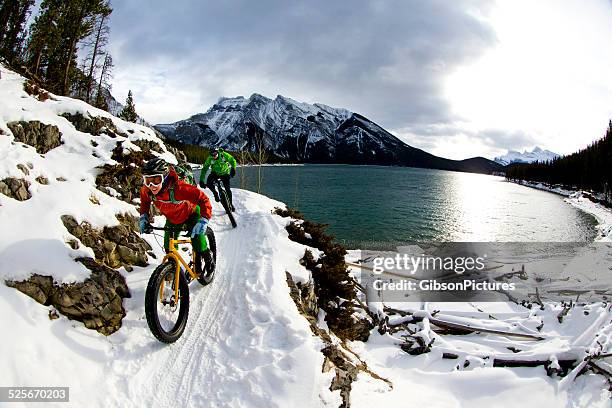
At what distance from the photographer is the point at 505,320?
11.1 meters

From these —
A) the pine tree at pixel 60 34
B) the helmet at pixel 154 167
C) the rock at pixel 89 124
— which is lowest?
the helmet at pixel 154 167

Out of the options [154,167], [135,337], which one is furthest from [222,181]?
[135,337]

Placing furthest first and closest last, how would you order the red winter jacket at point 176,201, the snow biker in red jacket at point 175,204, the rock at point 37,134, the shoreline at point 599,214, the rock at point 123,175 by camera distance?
the shoreline at point 599,214
the rock at point 123,175
the rock at point 37,134
the red winter jacket at point 176,201
the snow biker in red jacket at point 175,204

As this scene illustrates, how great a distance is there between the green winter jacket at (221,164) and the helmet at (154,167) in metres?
6.53

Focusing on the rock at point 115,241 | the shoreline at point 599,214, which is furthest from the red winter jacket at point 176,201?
the shoreline at point 599,214

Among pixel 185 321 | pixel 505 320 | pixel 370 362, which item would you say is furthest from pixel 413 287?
pixel 185 321

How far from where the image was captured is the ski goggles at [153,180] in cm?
571

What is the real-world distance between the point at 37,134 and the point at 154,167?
19.6ft

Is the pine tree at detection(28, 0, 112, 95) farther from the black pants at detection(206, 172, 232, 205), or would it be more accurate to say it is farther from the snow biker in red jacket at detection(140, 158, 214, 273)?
the snow biker in red jacket at detection(140, 158, 214, 273)

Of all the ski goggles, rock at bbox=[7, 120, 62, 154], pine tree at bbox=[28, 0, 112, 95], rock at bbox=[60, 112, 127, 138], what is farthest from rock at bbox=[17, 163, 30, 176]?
pine tree at bbox=[28, 0, 112, 95]

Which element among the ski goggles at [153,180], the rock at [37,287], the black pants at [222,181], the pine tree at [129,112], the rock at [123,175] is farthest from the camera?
the pine tree at [129,112]

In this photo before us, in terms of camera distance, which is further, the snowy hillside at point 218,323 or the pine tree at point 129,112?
the pine tree at point 129,112

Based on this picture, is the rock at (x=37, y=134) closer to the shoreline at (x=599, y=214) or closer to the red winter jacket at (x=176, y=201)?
the red winter jacket at (x=176, y=201)

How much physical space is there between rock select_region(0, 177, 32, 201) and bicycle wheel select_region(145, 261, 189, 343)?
11.4 ft
